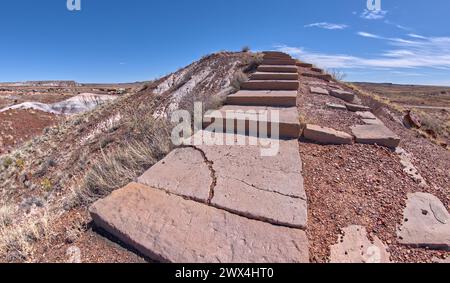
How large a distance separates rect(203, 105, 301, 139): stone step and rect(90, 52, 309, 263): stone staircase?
14 millimetres

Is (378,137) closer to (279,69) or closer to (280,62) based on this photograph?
(279,69)

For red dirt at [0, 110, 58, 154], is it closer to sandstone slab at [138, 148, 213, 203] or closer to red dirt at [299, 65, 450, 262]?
sandstone slab at [138, 148, 213, 203]

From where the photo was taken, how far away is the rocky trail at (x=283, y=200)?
1694 mm

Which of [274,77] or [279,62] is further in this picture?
[279,62]

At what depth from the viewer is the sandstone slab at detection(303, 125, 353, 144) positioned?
3.19 m

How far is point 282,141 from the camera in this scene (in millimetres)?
3174

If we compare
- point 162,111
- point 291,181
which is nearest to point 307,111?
point 291,181

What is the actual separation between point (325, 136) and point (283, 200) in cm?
145

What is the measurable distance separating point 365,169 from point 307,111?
69.0 inches

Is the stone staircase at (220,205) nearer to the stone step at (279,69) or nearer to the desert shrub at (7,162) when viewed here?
the stone step at (279,69)

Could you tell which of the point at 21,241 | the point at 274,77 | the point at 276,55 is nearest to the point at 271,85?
the point at 274,77

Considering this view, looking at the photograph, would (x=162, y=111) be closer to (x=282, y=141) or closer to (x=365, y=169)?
(x=282, y=141)

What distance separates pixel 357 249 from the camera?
1.73 meters

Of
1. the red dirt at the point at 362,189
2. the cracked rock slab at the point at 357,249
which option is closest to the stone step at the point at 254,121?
the red dirt at the point at 362,189
